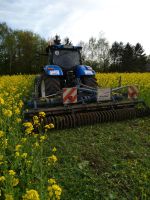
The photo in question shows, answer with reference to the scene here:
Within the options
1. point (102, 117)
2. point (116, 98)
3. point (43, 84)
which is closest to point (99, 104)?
point (102, 117)

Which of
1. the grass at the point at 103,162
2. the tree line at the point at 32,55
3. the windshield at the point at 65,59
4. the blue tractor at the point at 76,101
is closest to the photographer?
the grass at the point at 103,162

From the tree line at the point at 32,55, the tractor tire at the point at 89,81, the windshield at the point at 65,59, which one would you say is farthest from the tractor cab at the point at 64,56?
the tree line at the point at 32,55

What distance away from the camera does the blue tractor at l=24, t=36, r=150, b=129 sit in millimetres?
7008

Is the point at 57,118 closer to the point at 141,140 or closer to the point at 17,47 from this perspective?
the point at 141,140

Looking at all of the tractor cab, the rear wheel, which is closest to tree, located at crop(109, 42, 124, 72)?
the tractor cab

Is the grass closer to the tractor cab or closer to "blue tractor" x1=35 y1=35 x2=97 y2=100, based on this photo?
"blue tractor" x1=35 y1=35 x2=97 y2=100

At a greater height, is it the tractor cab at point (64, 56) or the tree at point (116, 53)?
the tree at point (116, 53)

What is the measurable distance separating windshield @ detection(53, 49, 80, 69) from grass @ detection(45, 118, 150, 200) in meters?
3.26

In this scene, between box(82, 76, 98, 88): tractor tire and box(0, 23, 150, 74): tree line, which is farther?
box(0, 23, 150, 74): tree line

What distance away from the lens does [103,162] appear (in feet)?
15.9

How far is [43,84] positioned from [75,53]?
1956 mm

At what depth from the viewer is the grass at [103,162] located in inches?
154

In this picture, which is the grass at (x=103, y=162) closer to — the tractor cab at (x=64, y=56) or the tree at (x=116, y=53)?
the tractor cab at (x=64, y=56)

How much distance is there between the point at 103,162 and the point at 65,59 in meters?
5.52
